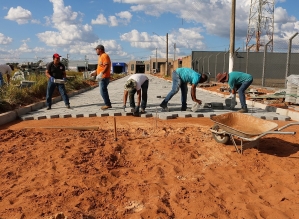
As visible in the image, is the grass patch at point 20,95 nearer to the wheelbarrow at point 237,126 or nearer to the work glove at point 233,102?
the wheelbarrow at point 237,126

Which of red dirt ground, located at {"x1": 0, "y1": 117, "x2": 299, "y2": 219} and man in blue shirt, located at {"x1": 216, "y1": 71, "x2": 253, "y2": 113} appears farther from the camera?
man in blue shirt, located at {"x1": 216, "y1": 71, "x2": 253, "y2": 113}

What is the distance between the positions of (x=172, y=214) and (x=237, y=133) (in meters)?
2.05

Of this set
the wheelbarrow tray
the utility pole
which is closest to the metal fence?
the utility pole

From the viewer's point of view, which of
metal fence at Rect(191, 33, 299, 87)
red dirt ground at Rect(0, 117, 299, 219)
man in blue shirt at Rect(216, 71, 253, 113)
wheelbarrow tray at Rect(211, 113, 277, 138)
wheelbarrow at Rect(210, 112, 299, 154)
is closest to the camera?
red dirt ground at Rect(0, 117, 299, 219)

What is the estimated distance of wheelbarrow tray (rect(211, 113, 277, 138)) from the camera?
15.4 ft

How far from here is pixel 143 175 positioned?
380 centimetres

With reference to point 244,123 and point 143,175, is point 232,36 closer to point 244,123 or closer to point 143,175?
point 244,123

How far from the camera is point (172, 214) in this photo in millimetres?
2881

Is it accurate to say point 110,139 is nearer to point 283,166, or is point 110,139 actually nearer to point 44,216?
point 44,216

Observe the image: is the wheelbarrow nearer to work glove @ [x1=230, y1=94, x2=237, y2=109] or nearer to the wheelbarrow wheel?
the wheelbarrow wheel

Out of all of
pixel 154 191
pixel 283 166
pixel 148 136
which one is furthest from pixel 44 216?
pixel 283 166

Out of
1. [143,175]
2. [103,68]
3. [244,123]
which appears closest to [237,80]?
[244,123]

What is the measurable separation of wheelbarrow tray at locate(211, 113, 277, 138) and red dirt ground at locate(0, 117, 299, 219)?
1.17 feet

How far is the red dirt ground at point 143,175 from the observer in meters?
2.96
